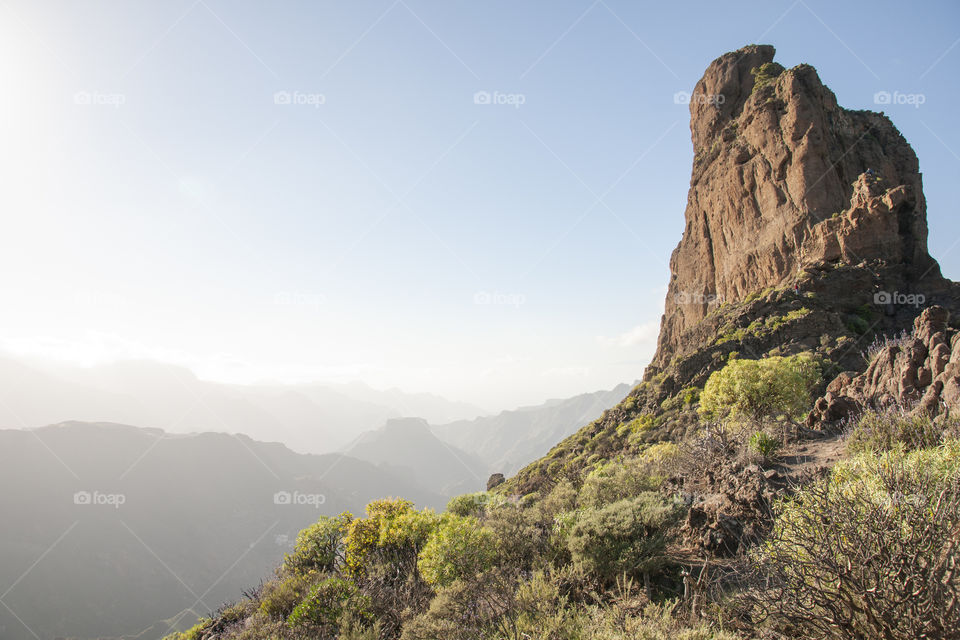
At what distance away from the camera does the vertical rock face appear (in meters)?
36.2

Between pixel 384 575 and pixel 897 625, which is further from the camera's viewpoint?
pixel 384 575

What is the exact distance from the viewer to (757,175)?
150ft

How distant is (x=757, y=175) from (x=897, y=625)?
52232 mm

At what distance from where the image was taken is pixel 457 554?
35.7ft

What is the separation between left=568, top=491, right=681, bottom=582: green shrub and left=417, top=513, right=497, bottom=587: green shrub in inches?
97.4

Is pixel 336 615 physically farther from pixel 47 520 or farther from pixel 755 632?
pixel 47 520

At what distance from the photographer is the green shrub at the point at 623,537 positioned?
29.2 ft

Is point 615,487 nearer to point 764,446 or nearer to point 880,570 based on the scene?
point 764,446

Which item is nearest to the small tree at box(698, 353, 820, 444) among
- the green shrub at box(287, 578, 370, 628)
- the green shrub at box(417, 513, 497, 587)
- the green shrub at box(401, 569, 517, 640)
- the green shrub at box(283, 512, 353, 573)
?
the green shrub at box(417, 513, 497, 587)

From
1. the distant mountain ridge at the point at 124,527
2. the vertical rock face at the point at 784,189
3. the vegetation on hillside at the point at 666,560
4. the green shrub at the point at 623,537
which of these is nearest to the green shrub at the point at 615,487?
the vegetation on hillside at the point at 666,560

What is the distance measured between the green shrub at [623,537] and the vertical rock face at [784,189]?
37.7 metres

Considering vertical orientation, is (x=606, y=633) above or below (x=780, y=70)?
below

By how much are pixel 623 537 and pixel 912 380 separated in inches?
453

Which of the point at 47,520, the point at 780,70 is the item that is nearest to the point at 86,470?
the point at 47,520
